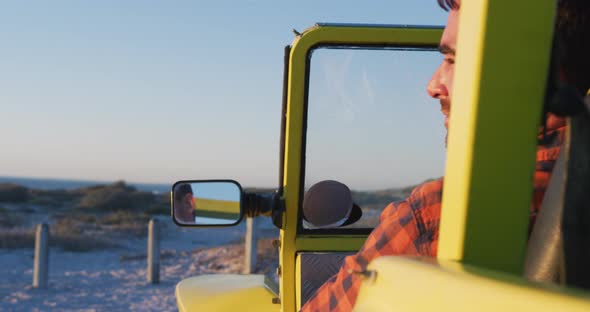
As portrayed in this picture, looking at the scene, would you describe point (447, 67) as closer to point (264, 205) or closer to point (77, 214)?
point (264, 205)

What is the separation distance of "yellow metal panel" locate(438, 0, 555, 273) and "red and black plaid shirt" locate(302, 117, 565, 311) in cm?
28

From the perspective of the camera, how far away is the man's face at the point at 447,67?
54.6 inches

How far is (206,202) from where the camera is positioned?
2.82 m

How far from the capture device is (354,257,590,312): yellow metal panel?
0.74m

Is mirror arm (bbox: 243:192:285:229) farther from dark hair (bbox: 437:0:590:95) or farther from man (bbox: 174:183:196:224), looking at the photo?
dark hair (bbox: 437:0:590:95)

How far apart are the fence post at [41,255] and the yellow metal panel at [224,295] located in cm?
857

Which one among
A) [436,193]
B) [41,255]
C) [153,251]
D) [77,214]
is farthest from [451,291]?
[77,214]

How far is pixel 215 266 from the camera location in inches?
629

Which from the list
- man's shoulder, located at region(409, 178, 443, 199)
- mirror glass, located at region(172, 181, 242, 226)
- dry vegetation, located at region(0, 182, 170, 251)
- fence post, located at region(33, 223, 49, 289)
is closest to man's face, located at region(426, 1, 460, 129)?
man's shoulder, located at region(409, 178, 443, 199)

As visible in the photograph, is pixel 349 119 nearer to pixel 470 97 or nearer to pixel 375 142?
pixel 375 142

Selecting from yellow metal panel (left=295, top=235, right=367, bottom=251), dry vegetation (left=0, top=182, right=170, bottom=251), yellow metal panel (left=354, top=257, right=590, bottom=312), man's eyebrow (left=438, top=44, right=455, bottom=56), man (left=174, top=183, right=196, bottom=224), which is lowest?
dry vegetation (left=0, top=182, right=170, bottom=251)

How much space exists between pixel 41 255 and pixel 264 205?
9746 millimetres

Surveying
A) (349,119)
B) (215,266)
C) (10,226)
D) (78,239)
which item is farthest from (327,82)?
(10,226)

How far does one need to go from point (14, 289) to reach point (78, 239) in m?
7.12
